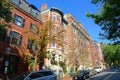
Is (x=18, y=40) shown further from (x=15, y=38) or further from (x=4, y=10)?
(x=4, y=10)

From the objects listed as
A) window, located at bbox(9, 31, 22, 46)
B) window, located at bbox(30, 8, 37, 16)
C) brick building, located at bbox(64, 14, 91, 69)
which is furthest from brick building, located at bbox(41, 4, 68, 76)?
window, located at bbox(9, 31, 22, 46)

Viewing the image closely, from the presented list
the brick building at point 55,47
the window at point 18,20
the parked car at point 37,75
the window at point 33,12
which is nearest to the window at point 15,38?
the window at point 18,20

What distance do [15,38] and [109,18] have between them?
58.5ft

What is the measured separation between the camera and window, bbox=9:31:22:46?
27.7 meters

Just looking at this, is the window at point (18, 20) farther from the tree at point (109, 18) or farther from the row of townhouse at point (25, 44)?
the tree at point (109, 18)

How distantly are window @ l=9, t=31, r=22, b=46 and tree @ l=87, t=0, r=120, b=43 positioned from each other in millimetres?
14903

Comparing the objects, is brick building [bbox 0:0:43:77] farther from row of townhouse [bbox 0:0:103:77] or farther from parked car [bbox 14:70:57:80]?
parked car [bbox 14:70:57:80]

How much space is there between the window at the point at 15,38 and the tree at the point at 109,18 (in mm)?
14903

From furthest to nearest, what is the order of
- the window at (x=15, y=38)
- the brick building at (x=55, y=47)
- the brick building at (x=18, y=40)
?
the brick building at (x=55, y=47)
the window at (x=15, y=38)
the brick building at (x=18, y=40)

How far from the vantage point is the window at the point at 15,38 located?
27.7m

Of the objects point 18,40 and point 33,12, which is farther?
point 33,12

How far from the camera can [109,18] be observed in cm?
1445

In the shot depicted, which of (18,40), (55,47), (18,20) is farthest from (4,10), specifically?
(55,47)

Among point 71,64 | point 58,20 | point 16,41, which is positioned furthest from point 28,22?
point 71,64
